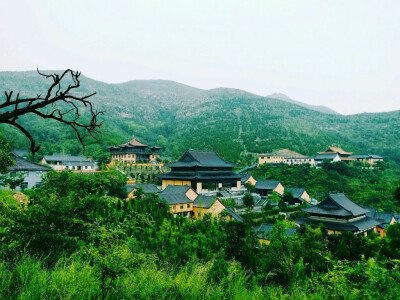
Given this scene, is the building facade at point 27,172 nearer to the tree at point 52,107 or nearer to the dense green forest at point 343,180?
the tree at point 52,107

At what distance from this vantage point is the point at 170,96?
172000 mm

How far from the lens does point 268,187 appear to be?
127ft

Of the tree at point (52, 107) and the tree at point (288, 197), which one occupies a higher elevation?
the tree at point (52, 107)

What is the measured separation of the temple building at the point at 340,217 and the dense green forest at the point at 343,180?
1333cm

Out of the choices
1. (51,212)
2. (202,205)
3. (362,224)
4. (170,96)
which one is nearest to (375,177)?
(362,224)

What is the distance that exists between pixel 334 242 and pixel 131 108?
124494 millimetres

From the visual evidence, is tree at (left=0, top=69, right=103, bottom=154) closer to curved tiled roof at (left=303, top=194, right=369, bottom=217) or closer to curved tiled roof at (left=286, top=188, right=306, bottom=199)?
curved tiled roof at (left=303, top=194, right=369, bottom=217)

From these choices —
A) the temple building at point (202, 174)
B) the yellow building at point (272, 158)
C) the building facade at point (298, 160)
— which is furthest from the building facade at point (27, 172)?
the building facade at point (298, 160)

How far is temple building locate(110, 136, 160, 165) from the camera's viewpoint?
5425 centimetres

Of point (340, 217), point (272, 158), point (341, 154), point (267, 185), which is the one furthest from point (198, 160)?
point (341, 154)

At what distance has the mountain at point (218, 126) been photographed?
2544 inches

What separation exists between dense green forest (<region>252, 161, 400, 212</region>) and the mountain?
12947 millimetres

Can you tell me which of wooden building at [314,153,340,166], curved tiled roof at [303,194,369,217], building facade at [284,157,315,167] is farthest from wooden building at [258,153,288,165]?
curved tiled roof at [303,194,369,217]

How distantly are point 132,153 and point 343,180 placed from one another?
3837 cm
